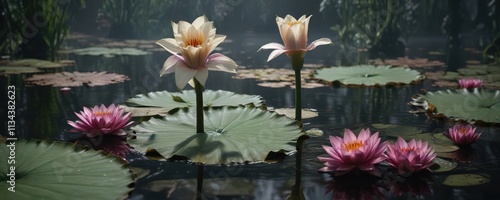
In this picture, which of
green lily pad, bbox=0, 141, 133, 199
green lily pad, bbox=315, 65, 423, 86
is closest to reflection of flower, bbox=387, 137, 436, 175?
green lily pad, bbox=0, 141, 133, 199

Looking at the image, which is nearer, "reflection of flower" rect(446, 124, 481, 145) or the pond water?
the pond water

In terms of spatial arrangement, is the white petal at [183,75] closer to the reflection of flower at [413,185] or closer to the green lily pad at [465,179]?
the reflection of flower at [413,185]

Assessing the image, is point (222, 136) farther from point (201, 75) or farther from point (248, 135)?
point (201, 75)

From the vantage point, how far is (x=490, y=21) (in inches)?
372

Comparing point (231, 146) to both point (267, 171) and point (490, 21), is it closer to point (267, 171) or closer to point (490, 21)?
point (267, 171)

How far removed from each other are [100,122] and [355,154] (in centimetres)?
107

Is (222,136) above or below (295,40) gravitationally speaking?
below

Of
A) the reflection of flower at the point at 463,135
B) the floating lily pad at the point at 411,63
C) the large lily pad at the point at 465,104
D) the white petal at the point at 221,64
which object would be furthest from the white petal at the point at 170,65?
the floating lily pad at the point at 411,63

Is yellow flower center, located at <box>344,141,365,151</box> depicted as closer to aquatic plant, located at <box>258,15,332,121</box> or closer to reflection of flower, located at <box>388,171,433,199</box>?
reflection of flower, located at <box>388,171,433,199</box>

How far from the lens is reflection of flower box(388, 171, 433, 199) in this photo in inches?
55.1

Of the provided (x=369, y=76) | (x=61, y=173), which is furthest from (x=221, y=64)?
(x=369, y=76)

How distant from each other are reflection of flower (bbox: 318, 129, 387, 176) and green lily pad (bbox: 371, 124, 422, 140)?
21.0 inches

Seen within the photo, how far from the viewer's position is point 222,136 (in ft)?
5.69

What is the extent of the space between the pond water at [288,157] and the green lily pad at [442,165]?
1.0 inches
